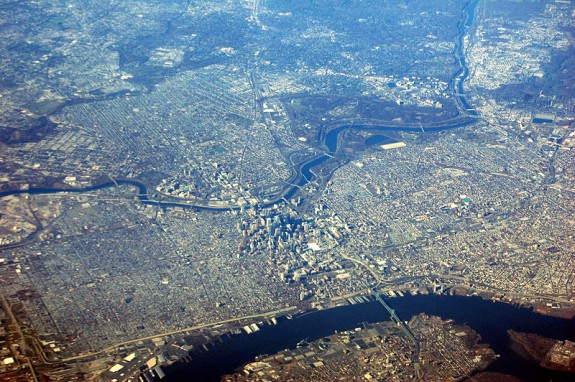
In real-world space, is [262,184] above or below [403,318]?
below

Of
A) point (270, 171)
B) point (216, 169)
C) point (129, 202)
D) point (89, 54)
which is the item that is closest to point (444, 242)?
point (270, 171)

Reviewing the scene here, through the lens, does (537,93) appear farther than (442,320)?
Yes

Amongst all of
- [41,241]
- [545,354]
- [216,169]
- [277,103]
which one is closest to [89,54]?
[277,103]

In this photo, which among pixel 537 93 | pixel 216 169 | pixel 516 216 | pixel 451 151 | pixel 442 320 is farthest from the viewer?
pixel 537 93

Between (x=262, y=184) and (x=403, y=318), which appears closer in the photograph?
(x=403, y=318)

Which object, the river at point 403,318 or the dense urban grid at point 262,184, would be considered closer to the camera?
the river at point 403,318

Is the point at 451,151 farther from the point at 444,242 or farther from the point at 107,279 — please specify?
the point at 107,279

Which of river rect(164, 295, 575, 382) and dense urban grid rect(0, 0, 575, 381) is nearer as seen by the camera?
river rect(164, 295, 575, 382)

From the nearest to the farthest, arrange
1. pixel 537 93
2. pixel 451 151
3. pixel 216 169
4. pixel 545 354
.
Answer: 1. pixel 545 354
2. pixel 216 169
3. pixel 451 151
4. pixel 537 93

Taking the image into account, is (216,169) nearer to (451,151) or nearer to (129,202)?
(129,202)
